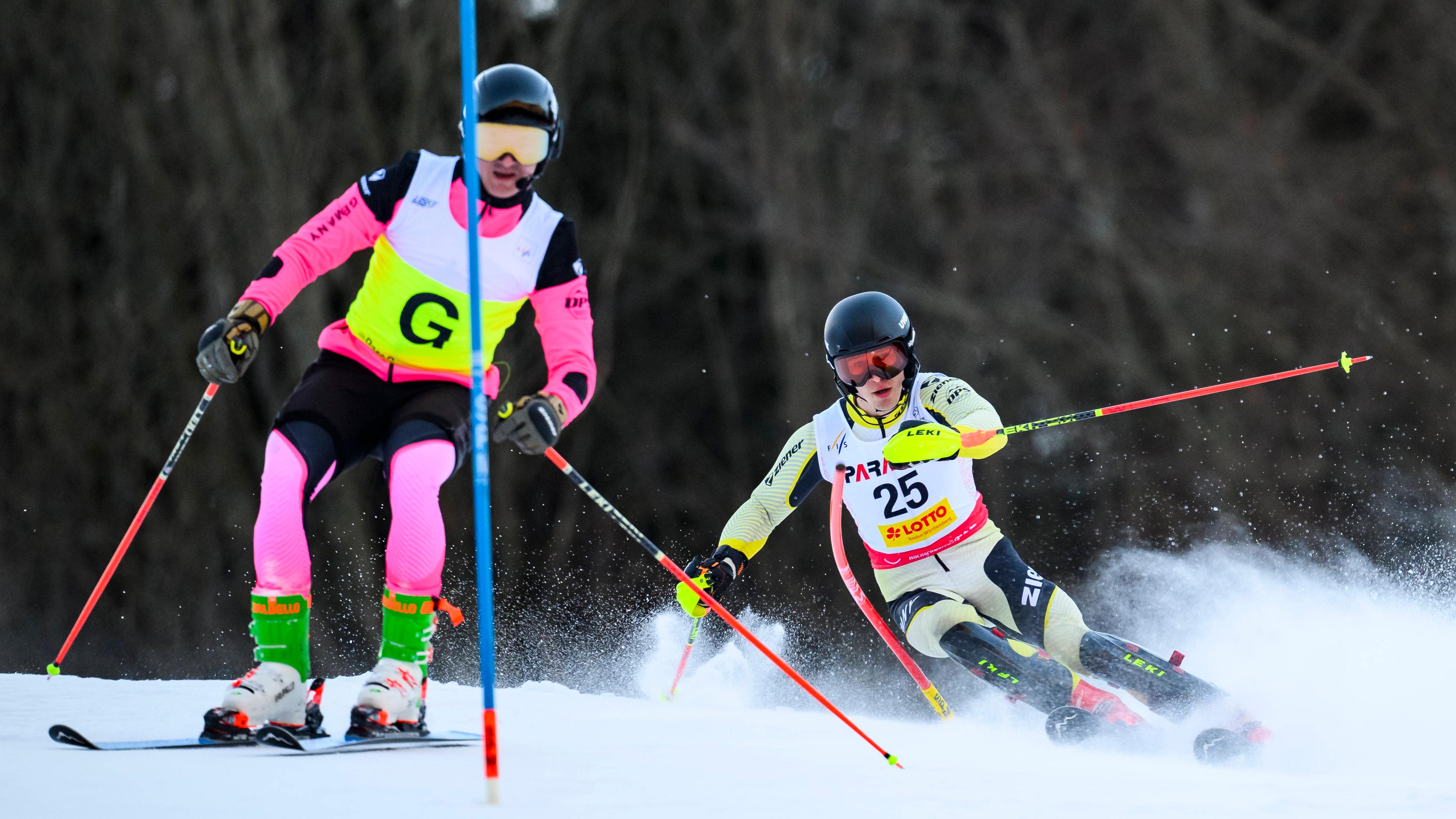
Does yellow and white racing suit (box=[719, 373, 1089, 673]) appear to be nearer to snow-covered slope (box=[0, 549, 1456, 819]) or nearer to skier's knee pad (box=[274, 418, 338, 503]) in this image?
snow-covered slope (box=[0, 549, 1456, 819])

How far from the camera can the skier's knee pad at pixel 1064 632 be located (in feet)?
13.4

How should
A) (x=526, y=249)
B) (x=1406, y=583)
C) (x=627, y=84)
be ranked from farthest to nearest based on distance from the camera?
(x=627, y=84)
(x=1406, y=583)
(x=526, y=249)

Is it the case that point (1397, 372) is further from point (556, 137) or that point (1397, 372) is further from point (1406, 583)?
point (556, 137)

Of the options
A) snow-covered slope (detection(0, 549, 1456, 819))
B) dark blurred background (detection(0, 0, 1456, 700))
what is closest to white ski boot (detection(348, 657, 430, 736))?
snow-covered slope (detection(0, 549, 1456, 819))

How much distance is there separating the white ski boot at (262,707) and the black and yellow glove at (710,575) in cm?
103

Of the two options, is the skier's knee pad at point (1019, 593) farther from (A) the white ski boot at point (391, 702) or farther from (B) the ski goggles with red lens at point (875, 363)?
(A) the white ski boot at point (391, 702)

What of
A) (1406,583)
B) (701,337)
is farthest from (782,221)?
(1406,583)

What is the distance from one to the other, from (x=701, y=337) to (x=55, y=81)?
655cm

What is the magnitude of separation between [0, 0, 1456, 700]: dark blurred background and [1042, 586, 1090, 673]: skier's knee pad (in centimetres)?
520

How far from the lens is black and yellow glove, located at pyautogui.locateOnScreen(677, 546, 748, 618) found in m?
4.00

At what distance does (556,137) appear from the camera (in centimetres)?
380

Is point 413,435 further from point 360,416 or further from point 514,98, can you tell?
point 514,98

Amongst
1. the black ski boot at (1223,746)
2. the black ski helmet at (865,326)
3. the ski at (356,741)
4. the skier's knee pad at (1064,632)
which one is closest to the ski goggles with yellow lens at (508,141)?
the black ski helmet at (865,326)

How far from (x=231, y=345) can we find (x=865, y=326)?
1.66 metres
